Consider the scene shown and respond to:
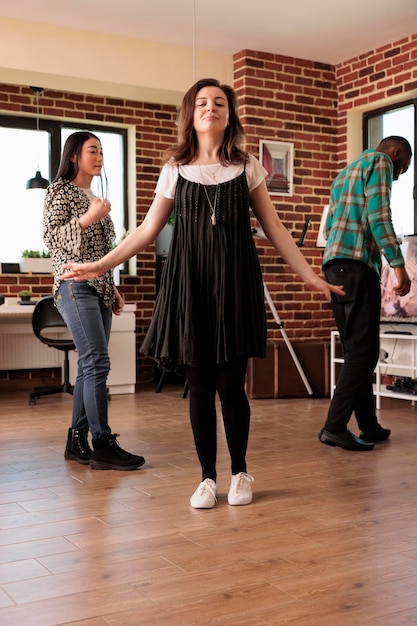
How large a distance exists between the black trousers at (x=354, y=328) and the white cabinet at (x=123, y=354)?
113 inches

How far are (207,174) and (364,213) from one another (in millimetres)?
1329

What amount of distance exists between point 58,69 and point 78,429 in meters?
3.27

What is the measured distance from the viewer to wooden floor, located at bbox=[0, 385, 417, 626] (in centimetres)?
199

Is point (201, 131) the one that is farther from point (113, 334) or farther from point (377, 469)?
point (113, 334)

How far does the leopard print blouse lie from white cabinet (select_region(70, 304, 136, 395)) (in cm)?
302

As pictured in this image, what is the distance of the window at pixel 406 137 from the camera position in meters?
6.46

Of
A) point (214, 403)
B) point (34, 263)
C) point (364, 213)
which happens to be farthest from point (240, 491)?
point (34, 263)

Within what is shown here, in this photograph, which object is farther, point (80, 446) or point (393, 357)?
point (393, 357)

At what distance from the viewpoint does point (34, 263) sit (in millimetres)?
7223

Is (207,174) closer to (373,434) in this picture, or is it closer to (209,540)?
(209,540)

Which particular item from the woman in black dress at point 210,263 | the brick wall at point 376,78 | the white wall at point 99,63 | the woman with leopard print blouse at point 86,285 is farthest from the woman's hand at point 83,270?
the brick wall at point 376,78

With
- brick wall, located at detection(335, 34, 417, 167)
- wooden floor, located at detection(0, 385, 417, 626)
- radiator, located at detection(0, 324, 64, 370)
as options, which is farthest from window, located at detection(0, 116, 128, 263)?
wooden floor, located at detection(0, 385, 417, 626)

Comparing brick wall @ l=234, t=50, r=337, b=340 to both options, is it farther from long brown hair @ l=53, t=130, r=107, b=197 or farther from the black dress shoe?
long brown hair @ l=53, t=130, r=107, b=197

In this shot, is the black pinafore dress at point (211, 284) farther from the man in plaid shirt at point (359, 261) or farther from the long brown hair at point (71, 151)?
the man in plaid shirt at point (359, 261)
